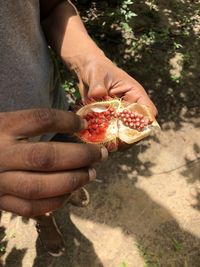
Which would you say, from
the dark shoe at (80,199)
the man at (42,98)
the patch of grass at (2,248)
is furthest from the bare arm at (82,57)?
the patch of grass at (2,248)

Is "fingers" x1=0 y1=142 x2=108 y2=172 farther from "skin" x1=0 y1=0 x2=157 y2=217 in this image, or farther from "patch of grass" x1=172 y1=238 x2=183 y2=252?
"patch of grass" x1=172 y1=238 x2=183 y2=252

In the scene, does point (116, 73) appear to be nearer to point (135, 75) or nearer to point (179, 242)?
point (179, 242)

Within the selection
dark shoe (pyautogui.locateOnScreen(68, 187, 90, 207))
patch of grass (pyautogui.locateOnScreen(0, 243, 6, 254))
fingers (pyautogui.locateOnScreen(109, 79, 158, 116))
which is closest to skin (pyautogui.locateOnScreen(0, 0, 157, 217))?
fingers (pyautogui.locateOnScreen(109, 79, 158, 116))

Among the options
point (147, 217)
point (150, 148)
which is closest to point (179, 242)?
point (147, 217)

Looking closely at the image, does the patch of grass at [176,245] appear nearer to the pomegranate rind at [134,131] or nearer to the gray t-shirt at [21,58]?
the pomegranate rind at [134,131]

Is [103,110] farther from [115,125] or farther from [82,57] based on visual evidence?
[82,57]

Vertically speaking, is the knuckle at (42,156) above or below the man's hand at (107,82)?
above
